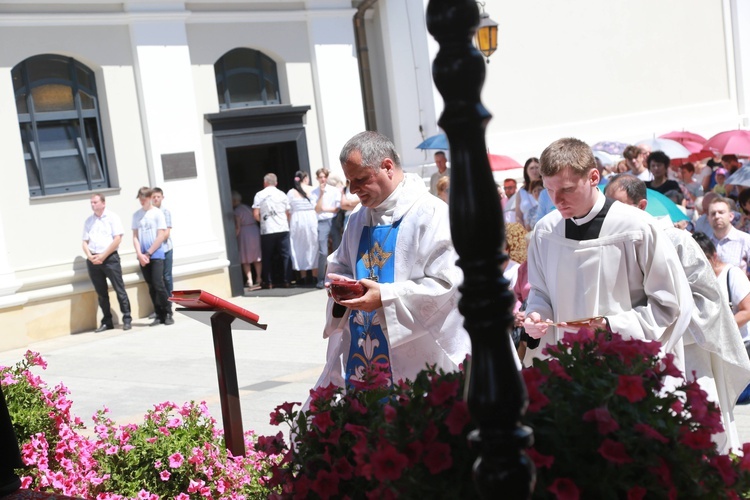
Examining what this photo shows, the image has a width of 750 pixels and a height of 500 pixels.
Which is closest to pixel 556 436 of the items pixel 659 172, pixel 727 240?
pixel 727 240

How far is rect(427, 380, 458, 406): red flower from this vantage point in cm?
255

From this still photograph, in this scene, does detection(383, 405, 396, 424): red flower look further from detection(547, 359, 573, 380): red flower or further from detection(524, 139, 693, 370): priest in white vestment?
detection(524, 139, 693, 370): priest in white vestment

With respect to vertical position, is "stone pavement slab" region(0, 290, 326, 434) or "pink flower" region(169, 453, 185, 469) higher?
"pink flower" region(169, 453, 185, 469)

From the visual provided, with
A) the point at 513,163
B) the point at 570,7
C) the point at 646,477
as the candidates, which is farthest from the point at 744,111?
the point at 646,477

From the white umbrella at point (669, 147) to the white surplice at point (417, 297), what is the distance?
14348 mm

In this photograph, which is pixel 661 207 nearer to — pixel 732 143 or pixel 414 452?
pixel 414 452

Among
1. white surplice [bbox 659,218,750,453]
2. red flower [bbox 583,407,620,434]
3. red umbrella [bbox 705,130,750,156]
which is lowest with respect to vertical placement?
white surplice [bbox 659,218,750,453]

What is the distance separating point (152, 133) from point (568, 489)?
14.5 m

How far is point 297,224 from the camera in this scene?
56.5ft

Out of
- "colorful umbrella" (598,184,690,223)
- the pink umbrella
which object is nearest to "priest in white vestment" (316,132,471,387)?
"colorful umbrella" (598,184,690,223)

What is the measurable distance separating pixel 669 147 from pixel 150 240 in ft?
30.4

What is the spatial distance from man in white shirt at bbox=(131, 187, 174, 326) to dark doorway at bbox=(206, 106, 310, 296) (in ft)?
7.24

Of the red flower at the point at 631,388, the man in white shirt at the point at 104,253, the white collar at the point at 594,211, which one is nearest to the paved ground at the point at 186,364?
the man in white shirt at the point at 104,253

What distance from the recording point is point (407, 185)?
15.8 feet
